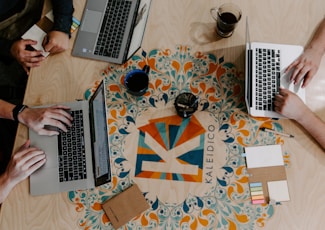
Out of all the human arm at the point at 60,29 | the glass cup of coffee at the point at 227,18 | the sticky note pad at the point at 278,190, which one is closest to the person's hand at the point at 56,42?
the human arm at the point at 60,29

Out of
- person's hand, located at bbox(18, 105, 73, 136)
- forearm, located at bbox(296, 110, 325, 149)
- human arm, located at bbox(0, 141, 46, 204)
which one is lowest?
human arm, located at bbox(0, 141, 46, 204)

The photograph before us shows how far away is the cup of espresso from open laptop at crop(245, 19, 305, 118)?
1.37 feet

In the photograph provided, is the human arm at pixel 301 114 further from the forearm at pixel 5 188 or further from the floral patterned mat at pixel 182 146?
the forearm at pixel 5 188

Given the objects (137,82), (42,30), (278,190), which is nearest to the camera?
(278,190)

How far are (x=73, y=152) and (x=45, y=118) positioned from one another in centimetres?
18

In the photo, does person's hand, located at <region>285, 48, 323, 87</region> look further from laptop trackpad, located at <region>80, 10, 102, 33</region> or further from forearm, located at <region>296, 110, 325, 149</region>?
laptop trackpad, located at <region>80, 10, 102, 33</region>

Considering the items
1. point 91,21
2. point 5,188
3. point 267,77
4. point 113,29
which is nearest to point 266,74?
point 267,77

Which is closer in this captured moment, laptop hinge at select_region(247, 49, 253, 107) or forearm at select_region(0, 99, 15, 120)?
laptop hinge at select_region(247, 49, 253, 107)

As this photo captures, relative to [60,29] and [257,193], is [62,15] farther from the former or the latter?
[257,193]

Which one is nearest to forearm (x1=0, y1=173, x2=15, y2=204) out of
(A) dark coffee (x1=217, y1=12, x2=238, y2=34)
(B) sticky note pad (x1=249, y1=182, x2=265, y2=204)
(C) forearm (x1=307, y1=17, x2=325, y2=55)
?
(B) sticky note pad (x1=249, y1=182, x2=265, y2=204)

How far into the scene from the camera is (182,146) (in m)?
1.32

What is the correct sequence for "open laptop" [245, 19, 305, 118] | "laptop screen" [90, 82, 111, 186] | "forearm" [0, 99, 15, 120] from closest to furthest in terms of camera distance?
"laptop screen" [90, 82, 111, 186], "open laptop" [245, 19, 305, 118], "forearm" [0, 99, 15, 120]

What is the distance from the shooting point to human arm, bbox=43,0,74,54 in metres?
1.40

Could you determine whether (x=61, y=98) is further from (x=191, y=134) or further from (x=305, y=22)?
(x=305, y=22)
